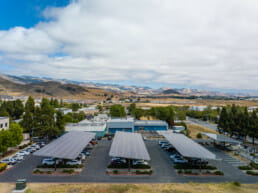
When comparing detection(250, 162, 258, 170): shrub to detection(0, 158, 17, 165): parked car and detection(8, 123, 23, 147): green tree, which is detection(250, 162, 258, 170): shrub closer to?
detection(0, 158, 17, 165): parked car

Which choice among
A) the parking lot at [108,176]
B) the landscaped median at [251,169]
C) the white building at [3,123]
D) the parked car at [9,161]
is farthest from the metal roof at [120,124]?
the landscaped median at [251,169]

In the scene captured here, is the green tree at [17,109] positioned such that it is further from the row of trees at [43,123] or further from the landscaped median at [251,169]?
the landscaped median at [251,169]

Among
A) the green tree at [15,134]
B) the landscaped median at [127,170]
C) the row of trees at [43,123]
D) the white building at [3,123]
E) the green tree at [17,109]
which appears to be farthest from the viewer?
the green tree at [17,109]

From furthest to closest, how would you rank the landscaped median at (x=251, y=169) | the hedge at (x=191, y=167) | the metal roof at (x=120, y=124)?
the metal roof at (x=120, y=124)
the hedge at (x=191, y=167)
the landscaped median at (x=251, y=169)

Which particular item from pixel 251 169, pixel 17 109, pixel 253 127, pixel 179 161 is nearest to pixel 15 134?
pixel 179 161

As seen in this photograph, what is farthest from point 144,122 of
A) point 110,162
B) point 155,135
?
point 110,162

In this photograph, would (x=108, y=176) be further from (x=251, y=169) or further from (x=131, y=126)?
(x=131, y=126)
